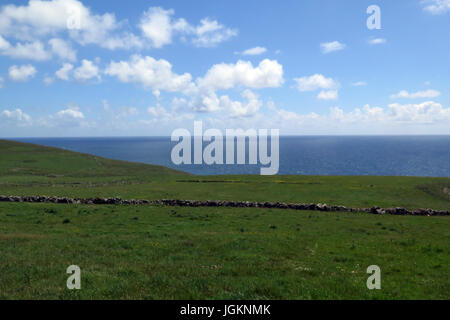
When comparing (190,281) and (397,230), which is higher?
(190,281)

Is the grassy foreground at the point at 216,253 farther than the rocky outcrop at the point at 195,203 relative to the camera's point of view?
No

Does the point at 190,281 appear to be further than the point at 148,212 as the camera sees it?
No

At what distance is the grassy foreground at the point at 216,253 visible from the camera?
12.3 meters

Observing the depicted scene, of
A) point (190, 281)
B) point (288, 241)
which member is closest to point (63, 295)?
point (190, 281)

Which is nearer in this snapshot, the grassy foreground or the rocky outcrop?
the grassy foreground

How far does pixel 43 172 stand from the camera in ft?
266

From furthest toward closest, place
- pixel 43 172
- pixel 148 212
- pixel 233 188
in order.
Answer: pixel 43 172
pixel 233 188
pixel 148 212

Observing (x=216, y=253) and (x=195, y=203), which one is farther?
(x=195, y=203)

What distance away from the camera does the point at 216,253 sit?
18484 mm

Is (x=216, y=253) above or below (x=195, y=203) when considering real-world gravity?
above

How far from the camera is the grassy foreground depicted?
12.3 meters
